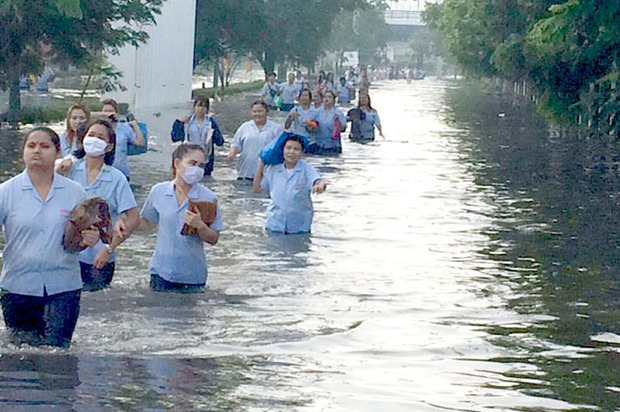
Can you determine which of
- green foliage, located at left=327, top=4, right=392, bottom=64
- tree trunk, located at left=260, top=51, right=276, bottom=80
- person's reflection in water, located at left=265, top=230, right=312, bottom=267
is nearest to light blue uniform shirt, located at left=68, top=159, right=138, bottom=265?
person's reflection in water, located at left=265, top=230, right=312, bottom=267

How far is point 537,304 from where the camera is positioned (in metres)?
12.1

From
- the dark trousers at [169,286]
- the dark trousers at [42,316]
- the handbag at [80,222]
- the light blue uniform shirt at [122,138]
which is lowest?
the dark trousers at [169,286]

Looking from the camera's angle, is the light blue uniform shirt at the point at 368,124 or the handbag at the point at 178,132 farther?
the light blue uniform shirt at the point at 368,124

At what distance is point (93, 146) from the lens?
1034cm

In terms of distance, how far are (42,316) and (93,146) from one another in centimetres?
185

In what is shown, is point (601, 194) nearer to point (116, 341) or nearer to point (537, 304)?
point (537, 304)

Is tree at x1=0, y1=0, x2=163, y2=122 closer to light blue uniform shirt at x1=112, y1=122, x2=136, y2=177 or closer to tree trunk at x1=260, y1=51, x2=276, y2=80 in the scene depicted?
light blue uniform shirt at x1=112, y1=122, x2=136, y2=177

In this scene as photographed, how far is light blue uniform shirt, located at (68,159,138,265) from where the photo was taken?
9.83 metres

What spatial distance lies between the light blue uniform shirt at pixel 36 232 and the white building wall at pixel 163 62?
38.7 metres

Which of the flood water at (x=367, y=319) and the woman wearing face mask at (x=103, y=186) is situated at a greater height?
the woman wearing face mask at (x=103, y=186)

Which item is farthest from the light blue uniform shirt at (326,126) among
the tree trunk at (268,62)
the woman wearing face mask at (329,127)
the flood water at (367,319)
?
the tree trunk at (268,62)

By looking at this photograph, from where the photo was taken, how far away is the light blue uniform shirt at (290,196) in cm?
1510

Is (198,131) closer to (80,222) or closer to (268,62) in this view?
(80,222)

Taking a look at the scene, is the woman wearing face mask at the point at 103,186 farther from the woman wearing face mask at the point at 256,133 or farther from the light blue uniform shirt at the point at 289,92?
the light blue uniform shirt at the point at 289,92
